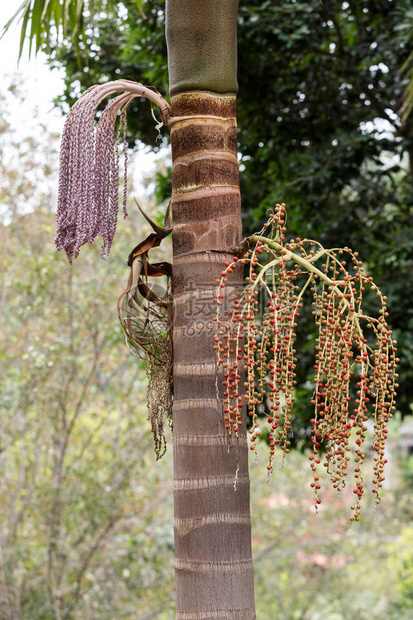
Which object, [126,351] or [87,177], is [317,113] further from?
[126,351]

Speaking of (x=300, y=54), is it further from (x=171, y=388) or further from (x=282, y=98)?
(x=171, y=388)

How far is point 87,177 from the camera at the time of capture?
7.43 ft

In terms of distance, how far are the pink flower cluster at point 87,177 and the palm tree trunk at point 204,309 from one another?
0.73 feet

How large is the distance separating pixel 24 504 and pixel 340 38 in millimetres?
5473

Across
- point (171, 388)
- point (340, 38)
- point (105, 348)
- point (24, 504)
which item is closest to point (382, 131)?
point (340, 38)

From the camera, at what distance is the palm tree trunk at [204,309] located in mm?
2121

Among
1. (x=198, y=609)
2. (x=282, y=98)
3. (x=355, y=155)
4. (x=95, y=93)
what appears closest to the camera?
(x=198, y=609)

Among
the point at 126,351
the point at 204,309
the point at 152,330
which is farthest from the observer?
the point at 126,351

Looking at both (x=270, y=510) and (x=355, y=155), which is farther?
(x=270, y=510)

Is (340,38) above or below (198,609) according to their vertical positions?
above

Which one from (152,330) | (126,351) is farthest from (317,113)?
(126,351)

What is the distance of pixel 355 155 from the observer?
4.99m

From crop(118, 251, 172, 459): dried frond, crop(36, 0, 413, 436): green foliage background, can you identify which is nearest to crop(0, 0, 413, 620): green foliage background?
crop(36, 0, 413, 436): green foliage background

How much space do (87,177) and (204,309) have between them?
0.57 m
